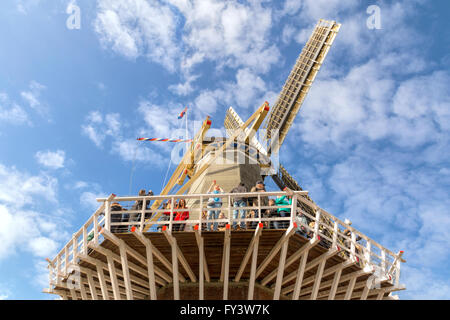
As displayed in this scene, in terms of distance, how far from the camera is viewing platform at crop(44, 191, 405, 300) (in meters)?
10.1

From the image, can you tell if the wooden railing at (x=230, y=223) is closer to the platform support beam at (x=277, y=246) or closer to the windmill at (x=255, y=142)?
the platform support beam at (x=277, y=246)

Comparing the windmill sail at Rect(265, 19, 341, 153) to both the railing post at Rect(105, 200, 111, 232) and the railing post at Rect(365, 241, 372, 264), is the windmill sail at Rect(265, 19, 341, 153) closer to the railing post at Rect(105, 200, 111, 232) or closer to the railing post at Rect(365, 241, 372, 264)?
the railing post at Rect(365, 241, 372, 264)

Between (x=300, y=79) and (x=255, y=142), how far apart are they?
8022 mm

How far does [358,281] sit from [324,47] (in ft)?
60.6

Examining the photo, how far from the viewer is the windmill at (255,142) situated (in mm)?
17433

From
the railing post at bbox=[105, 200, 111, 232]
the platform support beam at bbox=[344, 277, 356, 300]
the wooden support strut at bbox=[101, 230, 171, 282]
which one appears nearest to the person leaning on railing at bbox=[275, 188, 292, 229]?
the platform support beam at bbox=[344, 277, 356, 300]

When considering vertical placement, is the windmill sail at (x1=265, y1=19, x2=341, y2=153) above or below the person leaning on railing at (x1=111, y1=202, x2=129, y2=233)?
above

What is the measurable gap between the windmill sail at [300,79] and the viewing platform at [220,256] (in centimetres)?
1385

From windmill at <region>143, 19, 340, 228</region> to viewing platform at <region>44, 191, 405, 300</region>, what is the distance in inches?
204

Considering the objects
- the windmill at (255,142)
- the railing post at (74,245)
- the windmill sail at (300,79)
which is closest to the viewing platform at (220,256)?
the railing post at (74,245)
